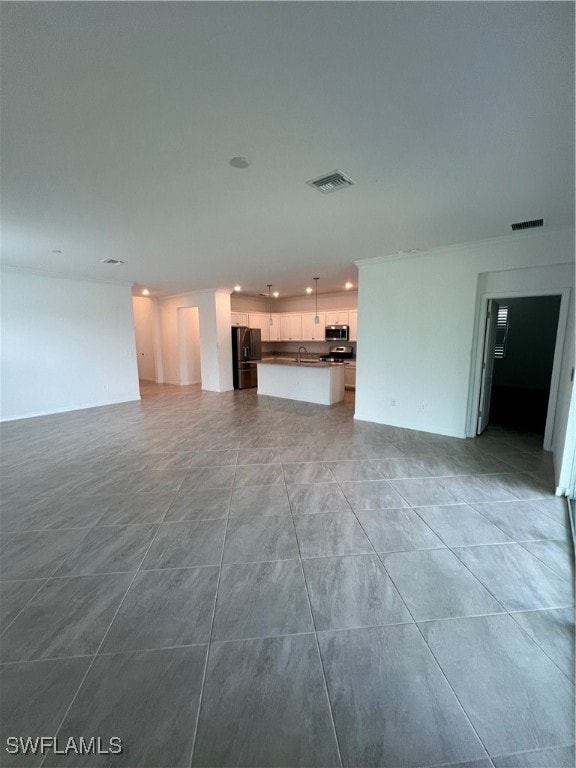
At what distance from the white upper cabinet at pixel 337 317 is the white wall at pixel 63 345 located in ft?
16.6

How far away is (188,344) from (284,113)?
Answer: 8.13m

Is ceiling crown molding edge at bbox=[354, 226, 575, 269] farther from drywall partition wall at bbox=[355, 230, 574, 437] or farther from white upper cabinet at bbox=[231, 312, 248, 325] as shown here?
white upper cabinet at bbox=[231, 312, 248, 325]

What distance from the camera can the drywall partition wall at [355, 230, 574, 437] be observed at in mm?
3830

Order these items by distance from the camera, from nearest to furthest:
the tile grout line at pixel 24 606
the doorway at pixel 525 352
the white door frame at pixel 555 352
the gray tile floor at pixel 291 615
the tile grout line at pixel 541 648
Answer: the gray tile floor at pixel 291 615 → the tile grout line at pixel 541 648 → the tile grout line at pixel 24 606 → the white door frame at pixel 555 352 → the doorway at pixel 525 352

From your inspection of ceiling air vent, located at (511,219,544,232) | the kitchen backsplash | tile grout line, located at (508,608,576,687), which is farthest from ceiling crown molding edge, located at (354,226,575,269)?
tile grout line, located at (508,608,576,687)

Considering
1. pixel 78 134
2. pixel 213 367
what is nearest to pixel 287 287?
pixel 213 367

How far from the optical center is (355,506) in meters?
2.66

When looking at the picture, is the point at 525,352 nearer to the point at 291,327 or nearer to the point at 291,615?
the point at 291,327

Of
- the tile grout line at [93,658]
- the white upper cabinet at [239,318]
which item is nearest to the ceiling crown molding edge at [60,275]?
the white upper cabinet at [239,318]

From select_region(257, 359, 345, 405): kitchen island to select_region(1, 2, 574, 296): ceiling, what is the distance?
374 centimetres

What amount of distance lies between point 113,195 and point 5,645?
3195mm

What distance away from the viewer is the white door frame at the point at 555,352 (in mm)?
3740

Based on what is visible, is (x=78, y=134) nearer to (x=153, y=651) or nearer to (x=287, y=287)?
(x=153, y=651)

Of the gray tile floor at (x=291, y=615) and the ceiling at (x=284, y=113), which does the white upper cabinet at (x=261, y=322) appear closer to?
the ceiling at (x=284, y=113)
